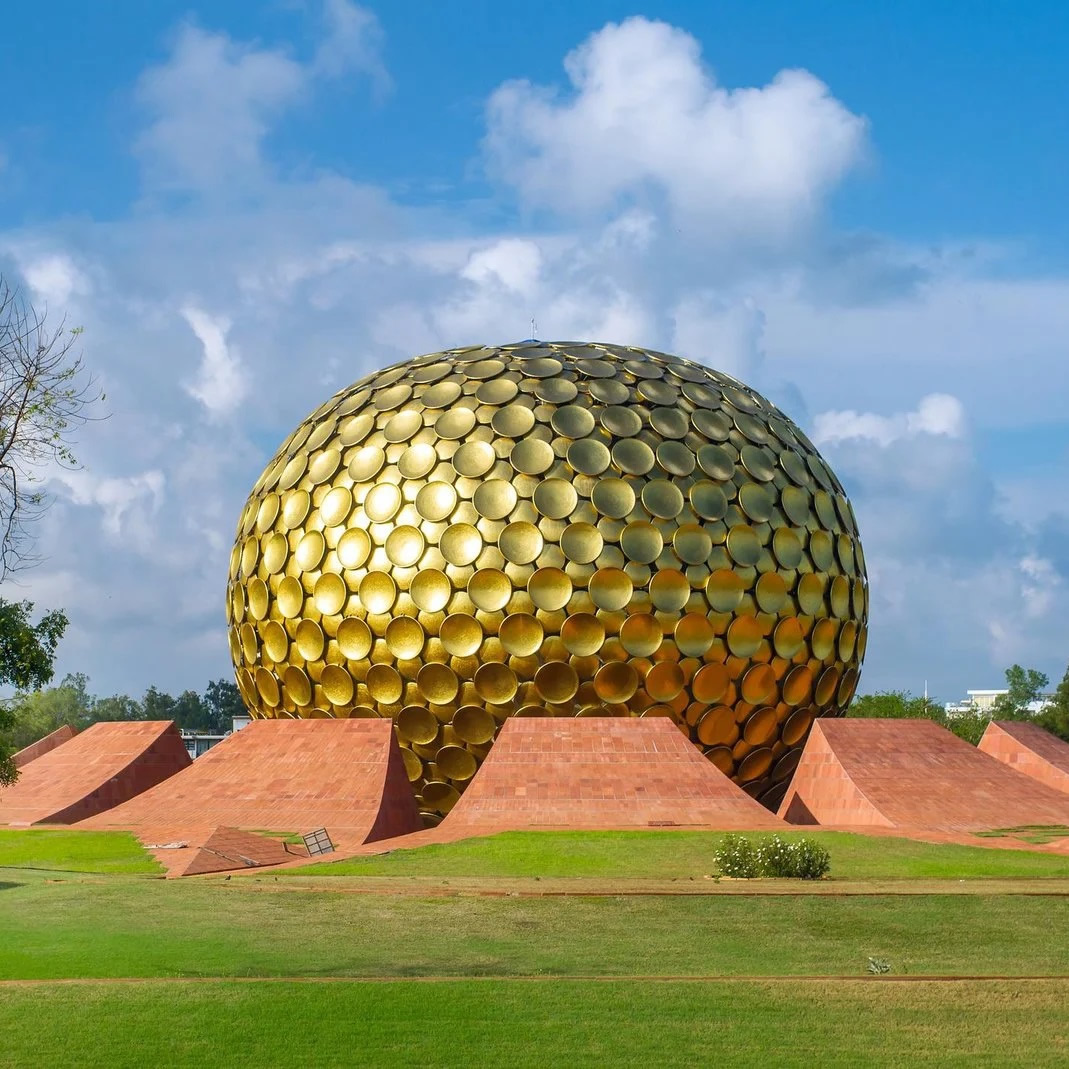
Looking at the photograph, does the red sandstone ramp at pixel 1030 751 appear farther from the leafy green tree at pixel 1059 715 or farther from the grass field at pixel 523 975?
the leafy green tree at pixel 1059 715

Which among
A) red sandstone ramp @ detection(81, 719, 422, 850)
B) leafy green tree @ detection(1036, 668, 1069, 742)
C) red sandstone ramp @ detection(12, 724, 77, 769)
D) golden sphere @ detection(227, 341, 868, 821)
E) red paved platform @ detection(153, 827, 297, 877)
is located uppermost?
golden sphere @ detection(227, 341, 868, 821)

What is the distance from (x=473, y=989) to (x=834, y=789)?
45.6 feet

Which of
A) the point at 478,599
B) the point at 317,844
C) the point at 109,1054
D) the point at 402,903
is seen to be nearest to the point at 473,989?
the point at 109,1054

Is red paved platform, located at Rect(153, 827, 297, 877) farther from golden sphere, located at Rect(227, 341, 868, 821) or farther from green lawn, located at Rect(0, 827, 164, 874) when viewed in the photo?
golden sphere, located at Rect(227, 341, 868, 821)

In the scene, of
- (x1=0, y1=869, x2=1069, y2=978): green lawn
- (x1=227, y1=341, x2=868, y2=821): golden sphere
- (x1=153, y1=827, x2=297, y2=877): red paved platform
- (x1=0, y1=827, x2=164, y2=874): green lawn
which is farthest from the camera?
(x1=227, y1=341, x2=868, y2=821): golden sphere

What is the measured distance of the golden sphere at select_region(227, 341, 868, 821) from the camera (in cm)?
2325

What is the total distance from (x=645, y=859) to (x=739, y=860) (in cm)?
161

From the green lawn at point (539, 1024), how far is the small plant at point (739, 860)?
6.26 metres

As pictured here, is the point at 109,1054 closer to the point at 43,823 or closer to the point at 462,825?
the point at 462,825

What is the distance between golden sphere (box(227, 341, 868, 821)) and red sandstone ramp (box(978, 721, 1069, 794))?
166 inches

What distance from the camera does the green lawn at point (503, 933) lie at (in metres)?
10.7

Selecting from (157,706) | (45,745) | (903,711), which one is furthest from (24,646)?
(157,706)

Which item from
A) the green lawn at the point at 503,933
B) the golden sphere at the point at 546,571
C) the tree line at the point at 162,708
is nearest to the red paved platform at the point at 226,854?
the green lawn at the point at 503,933

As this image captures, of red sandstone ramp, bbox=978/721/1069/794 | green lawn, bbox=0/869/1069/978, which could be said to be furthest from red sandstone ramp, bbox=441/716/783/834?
red sandstone ramp, bbox=978/721/1069/794
